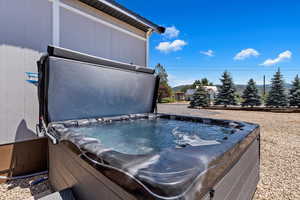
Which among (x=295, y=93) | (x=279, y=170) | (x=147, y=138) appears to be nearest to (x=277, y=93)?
(x=295, y=93)

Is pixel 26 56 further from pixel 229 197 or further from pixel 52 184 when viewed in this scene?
pixel 229 197

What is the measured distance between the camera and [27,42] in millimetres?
2174

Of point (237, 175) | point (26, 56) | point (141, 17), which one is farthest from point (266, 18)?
point (26, 56)

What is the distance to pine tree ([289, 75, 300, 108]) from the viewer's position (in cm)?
1124

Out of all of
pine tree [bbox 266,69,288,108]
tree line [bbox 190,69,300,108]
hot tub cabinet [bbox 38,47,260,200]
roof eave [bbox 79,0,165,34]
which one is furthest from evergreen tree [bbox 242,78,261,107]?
hot tub cabinet [bbox 38,47,260,200]

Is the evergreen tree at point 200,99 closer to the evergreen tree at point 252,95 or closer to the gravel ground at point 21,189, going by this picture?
the evergreen tree at point 252,95

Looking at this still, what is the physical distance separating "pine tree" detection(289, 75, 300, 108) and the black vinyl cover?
14.0 metres

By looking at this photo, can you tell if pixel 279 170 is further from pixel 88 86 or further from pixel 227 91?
pixel 227 91

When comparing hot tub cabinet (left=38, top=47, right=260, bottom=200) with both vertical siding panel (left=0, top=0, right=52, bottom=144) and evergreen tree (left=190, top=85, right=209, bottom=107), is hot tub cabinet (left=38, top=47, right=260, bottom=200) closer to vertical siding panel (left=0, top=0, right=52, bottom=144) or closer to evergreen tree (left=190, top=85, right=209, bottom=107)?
vertical siding panel (left=0, top=0, right=52, bottom=144)

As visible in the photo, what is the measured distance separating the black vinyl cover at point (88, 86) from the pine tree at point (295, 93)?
13958 mm

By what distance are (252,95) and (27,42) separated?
51.4 ft

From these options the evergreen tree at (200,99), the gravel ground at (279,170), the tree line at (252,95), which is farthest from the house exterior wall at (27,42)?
the tree line at (252,95)

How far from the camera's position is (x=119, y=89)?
2986mm

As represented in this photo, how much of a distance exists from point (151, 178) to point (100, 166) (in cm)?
38
